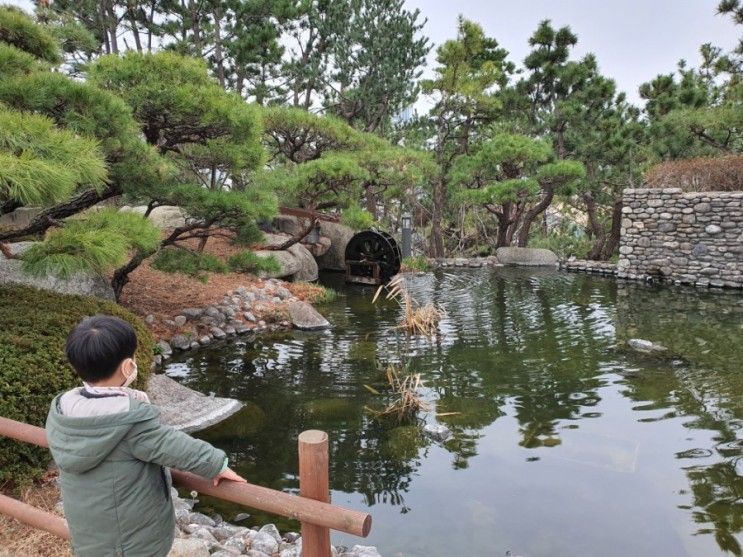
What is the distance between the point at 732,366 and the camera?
21.5 ft

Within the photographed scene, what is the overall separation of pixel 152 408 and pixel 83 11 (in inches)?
625

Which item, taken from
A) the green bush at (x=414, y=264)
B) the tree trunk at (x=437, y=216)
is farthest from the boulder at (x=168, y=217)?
the tree trunk at (x=437, y=216)

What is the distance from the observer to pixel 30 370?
336 centimetres

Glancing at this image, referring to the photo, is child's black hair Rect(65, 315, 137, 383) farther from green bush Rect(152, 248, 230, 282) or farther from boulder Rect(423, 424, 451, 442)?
green bush Rect(152, 248, 230, 282)

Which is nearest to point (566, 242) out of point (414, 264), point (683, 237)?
point (683, 237)

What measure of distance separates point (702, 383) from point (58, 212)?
24.0ft

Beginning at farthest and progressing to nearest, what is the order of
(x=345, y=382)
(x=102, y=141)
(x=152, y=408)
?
(x=345, y=382), (x=102, y=141), (x=152, y=408)

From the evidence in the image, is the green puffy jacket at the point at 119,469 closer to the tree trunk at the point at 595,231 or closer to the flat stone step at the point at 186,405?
the flat stone step at the point at 186,405

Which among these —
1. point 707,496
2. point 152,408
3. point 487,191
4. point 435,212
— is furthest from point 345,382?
point 435,212

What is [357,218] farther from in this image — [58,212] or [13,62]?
[13,62]

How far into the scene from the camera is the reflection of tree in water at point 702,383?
381 cm

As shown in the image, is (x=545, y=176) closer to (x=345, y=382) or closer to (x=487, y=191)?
(x=487, y=191)

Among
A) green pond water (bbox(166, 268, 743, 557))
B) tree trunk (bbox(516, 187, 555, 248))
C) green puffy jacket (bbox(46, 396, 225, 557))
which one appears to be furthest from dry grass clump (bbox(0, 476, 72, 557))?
tree trunk (bbox(516, 187, 555, 248))

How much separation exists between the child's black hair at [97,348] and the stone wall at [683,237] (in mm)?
13608
